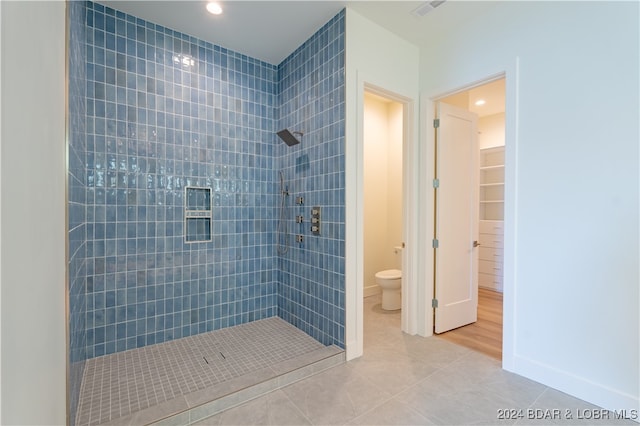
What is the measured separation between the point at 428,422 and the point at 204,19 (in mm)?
3569

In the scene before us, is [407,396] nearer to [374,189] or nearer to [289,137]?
[289,137]

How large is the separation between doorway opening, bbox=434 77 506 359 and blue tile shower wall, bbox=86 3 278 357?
2.04 metres

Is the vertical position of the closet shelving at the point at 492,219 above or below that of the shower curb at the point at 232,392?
above

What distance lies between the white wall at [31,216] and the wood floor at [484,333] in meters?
3.01

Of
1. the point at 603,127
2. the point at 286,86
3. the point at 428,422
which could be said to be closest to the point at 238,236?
the point at 286,86

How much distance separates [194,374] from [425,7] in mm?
3478

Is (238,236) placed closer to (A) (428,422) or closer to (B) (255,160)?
(B) (255,160)

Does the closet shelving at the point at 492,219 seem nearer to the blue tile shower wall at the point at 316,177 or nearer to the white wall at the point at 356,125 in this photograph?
the white wall at the point at 356,125

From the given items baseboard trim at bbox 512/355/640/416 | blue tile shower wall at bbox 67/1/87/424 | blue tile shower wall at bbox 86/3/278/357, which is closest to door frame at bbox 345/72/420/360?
baseboard trim at bbox 512/355/640/416

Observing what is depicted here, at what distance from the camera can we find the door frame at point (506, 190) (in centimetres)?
230

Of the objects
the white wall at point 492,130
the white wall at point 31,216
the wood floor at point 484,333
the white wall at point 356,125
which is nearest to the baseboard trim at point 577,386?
the wood floor at point 484,333

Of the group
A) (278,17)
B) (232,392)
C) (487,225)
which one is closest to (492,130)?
(487,225)

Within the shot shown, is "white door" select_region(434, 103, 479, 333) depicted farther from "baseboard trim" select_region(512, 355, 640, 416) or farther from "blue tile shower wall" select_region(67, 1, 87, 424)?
"blue tile shower wall" select_region(67, 1, 87, 424)

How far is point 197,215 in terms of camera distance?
2896 millimetres
